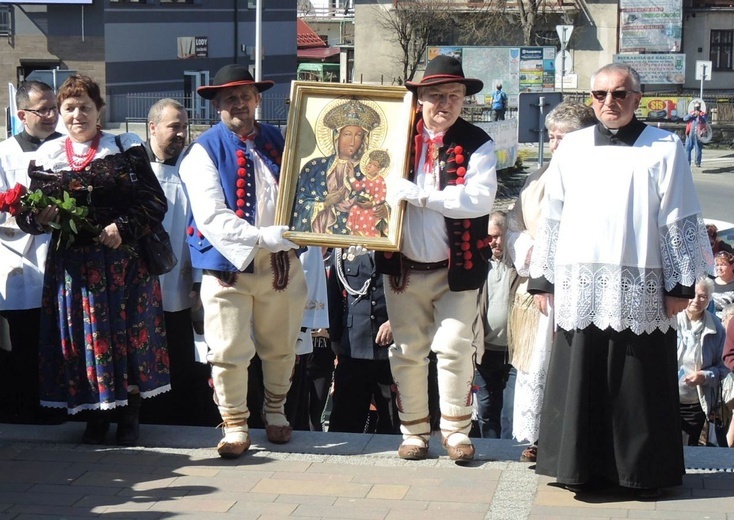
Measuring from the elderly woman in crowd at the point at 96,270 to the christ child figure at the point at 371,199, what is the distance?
1.09 m

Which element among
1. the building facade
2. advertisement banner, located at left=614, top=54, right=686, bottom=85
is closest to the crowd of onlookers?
the building facade

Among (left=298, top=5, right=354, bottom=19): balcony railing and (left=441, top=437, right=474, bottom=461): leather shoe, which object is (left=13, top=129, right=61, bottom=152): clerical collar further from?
(left=298, top=5, right=354, bottom=19): balcony railing

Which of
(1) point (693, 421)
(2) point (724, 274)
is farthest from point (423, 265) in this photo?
(2) point (724, 274)

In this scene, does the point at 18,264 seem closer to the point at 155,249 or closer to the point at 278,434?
the point at 155,249

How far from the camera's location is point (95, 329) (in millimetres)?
6047

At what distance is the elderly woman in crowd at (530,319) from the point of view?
19.3 feet

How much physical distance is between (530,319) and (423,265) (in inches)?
24.7

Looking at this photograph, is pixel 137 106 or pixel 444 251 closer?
pixel 444 251

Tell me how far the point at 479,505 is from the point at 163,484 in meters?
1.58

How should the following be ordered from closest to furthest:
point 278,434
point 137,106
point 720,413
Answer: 1. point 278,434
2. point 720,413
3. point 137,106

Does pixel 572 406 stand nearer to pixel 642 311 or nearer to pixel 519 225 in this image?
pixel 642 311

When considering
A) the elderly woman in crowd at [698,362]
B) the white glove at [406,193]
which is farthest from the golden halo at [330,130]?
the elderly woman in crowd at [698,362]

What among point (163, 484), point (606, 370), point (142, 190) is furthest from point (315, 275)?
point (606, 370)

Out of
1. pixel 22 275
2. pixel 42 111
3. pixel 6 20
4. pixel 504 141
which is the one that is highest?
pixel 6 20
